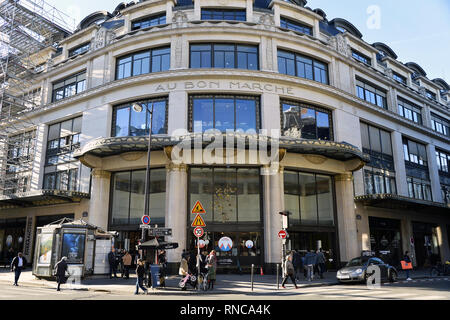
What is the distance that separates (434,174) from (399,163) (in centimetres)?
752

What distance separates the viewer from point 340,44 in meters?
31.9

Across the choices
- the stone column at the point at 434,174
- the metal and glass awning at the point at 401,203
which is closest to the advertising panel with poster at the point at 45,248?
the metal and glass awning at the point at 401,203

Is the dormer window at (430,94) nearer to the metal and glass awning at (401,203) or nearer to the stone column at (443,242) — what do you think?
the metal and glass awning at (401,203)

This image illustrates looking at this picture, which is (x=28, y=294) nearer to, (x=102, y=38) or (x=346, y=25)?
(x=102, y=38)

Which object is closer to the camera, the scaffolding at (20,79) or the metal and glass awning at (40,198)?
the metal and glass awning at (40,198)

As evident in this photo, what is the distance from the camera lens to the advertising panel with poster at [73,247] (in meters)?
19.7

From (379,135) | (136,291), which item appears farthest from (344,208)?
(136,291)

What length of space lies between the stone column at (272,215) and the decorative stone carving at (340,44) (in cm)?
1349

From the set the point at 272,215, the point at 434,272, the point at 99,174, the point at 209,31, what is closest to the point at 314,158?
the point at 272,215

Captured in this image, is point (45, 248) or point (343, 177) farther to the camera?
point (343, 177)

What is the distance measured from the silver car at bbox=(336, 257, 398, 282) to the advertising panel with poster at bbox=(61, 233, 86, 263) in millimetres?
13929

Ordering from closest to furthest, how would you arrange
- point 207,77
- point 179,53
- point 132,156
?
point 132,156 < point 207,77 < point 179,53
